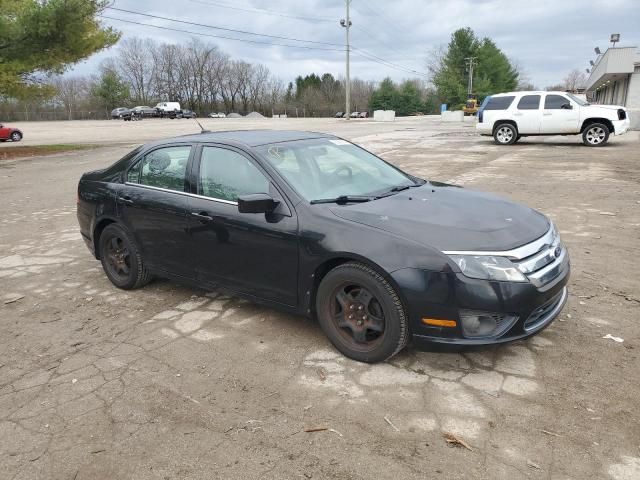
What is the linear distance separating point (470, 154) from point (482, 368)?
14.5 metres

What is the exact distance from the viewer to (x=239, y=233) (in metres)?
3.88

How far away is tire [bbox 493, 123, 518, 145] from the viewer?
18.7 m

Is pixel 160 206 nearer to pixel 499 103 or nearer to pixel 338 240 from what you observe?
pixel 338 240

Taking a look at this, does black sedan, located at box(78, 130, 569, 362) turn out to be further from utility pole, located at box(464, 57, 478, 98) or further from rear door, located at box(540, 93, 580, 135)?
utility pole, located at box(464, 57, 478, 98)

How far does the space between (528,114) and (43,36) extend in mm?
17622

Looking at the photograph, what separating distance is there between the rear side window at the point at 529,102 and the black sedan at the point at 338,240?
1505 cm

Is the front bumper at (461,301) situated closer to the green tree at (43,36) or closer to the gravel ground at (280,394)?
the gravel ground at (280,394)

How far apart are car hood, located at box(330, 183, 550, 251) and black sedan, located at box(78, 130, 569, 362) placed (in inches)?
0.4

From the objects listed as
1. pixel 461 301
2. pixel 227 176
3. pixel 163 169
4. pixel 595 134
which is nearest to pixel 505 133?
pixel 595 134

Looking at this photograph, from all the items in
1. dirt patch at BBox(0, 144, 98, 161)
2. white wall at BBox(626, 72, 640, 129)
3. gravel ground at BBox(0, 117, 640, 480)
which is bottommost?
gravel ground at BBox(0, 117, 640, 480)

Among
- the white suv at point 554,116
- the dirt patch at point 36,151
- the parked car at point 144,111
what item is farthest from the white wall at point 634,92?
the parked car at point 144,111

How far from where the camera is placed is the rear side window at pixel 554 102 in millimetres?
16953

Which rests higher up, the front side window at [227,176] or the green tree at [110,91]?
the green tree at [110,91]

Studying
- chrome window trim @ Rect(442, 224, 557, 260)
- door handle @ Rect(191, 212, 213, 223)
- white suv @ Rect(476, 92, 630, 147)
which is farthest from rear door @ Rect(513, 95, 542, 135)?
door handle @ Rect(191, 212, 213, 223)
